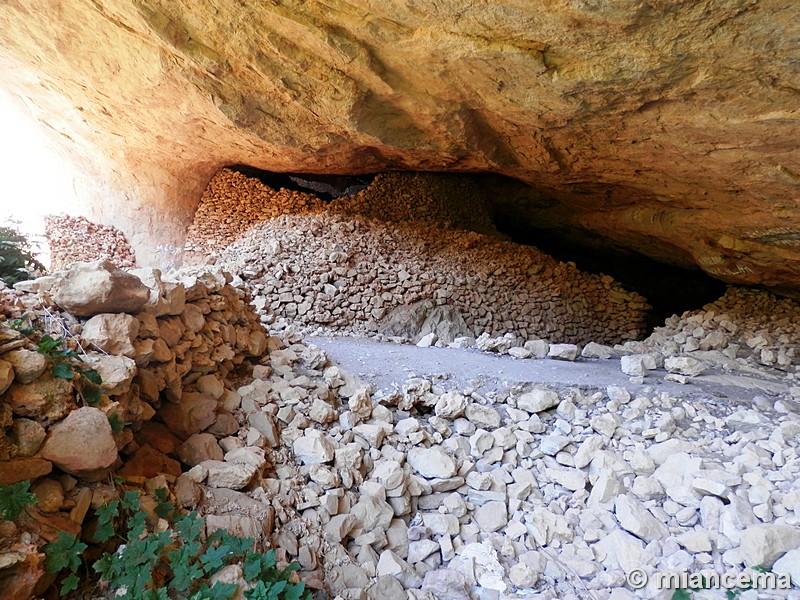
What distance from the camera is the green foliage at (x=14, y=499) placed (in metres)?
1.54

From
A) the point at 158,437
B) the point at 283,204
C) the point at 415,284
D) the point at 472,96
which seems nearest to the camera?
the point at 158,437

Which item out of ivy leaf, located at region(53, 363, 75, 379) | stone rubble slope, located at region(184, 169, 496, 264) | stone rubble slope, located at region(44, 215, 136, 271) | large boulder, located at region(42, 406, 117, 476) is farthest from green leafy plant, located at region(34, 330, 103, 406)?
stone rubble slope, located at region(44, 215, 136, 271)

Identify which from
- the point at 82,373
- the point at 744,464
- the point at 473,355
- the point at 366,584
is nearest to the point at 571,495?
the point at 744,464

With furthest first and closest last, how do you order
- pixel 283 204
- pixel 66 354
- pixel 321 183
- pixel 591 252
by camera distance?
1. pixel 591 252
2. pixel 321 183
3. pixel 283 204
4. pixel 66 354

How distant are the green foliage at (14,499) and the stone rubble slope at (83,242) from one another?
6.59 m

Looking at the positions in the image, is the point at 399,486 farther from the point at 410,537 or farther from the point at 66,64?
the point at 66,64

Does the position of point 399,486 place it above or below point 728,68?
below

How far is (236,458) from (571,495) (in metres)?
1.97

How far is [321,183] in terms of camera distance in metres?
8.41

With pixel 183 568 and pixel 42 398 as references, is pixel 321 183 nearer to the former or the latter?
pixel 42 398

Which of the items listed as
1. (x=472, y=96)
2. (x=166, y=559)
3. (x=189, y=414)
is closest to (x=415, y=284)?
(x=472, y=96)

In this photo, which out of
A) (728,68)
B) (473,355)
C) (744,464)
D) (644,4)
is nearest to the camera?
(644,4)

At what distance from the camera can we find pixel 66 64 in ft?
15.6

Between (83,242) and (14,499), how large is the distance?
23.6ft
